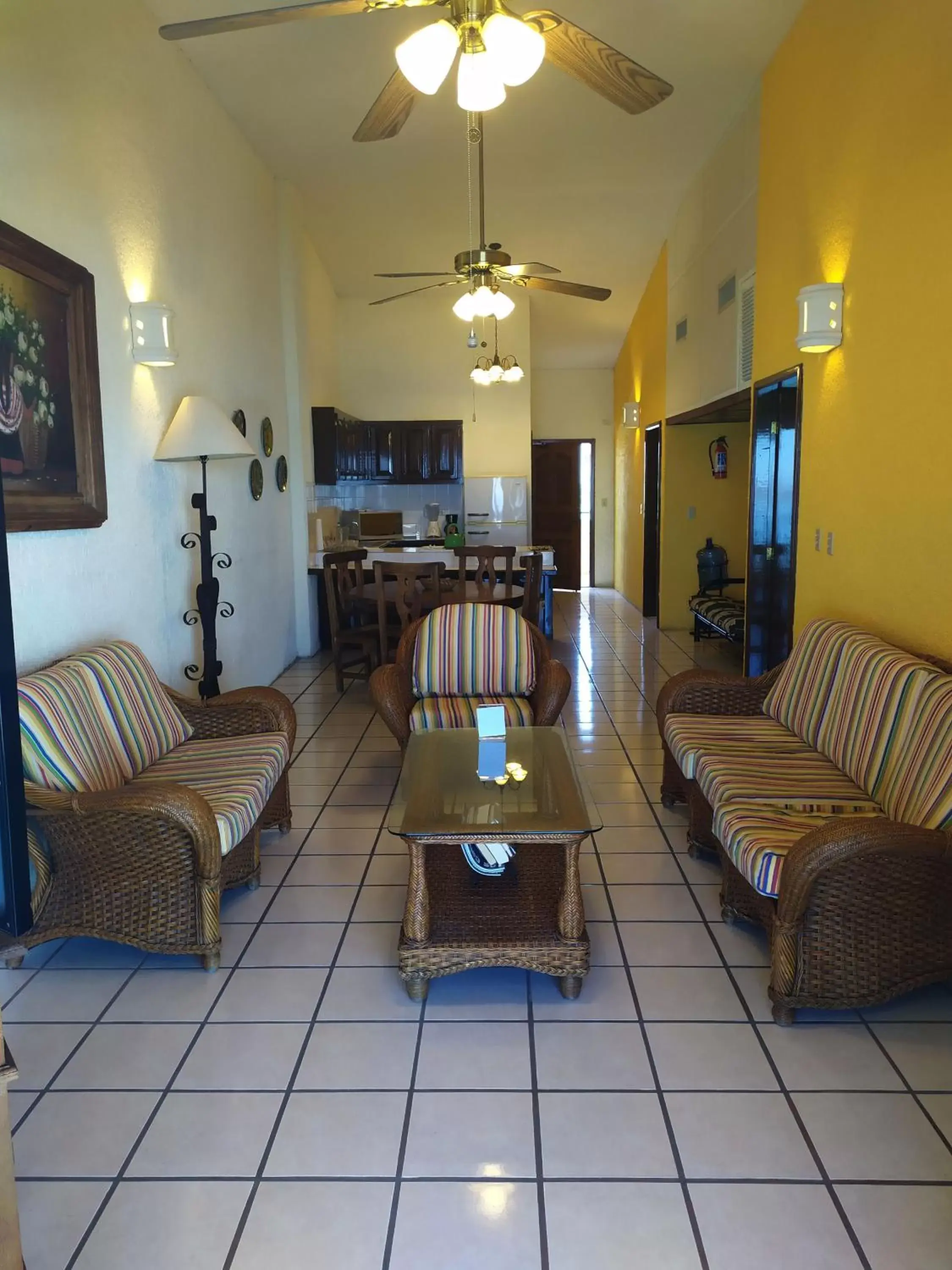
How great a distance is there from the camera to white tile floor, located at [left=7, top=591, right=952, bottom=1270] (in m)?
1.64

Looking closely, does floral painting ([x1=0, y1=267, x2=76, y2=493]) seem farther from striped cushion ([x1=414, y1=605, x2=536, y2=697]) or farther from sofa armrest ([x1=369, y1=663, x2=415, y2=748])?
striped cushion ([x1=414, y1=605, x2=536, y2=697])

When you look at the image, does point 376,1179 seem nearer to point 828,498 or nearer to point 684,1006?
point 684,1006

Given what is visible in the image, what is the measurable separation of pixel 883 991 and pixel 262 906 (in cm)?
188

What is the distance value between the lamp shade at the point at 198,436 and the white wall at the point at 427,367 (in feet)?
16.9

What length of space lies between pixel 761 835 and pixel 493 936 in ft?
2.55

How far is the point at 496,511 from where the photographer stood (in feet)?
30.6

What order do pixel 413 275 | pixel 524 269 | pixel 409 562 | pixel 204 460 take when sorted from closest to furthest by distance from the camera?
pixel 204 460 → pixel 413 275 → pixel 524 269 → pixel 409 562

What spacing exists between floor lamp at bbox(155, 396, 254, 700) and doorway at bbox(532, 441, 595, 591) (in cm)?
728

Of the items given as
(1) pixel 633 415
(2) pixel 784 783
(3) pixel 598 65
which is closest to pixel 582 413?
(1) pixel 633 415

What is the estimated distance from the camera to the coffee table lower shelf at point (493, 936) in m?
2.37

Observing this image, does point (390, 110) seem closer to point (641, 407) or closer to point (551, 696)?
point (551, 696)

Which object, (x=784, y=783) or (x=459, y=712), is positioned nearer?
(x=784, y=783)

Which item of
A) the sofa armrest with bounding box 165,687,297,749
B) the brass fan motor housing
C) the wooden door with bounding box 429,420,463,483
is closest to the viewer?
the sofa armrest with bounding box 165,687,297,749

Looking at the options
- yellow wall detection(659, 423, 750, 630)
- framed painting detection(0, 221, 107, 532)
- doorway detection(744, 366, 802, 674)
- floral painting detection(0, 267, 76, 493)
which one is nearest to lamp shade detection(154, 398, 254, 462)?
framed painting detection(0, 221, 107, 532)
